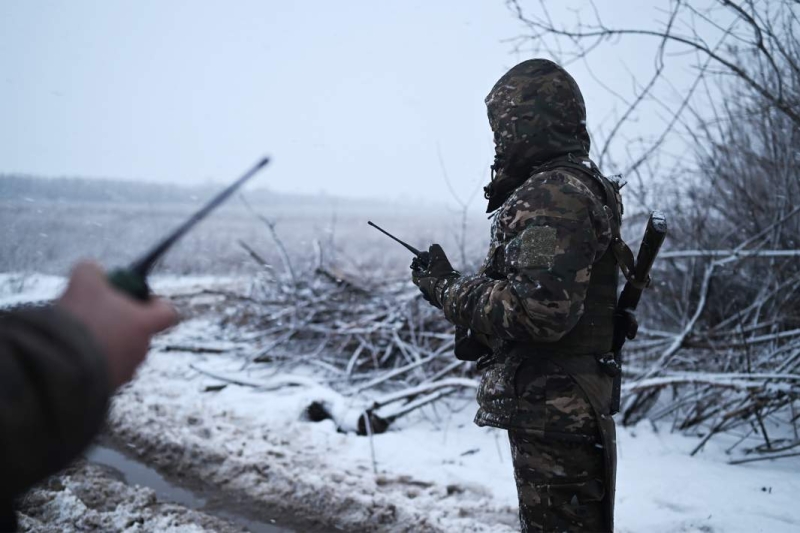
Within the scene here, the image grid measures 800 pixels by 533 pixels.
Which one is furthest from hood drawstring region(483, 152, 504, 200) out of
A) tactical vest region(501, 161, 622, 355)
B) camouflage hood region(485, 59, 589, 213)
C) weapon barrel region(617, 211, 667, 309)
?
weapon barrel region(617, 211, 667, 309)

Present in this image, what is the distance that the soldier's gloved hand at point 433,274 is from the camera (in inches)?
90.9

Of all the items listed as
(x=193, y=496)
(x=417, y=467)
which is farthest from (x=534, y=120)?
(x=193, y=496)

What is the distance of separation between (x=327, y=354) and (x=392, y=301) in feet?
3.43

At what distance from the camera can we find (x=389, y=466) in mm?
4188

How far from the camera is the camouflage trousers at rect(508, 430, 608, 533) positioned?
204 cm

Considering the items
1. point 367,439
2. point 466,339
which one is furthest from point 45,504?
point 466,339

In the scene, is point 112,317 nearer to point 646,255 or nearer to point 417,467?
point 646,255

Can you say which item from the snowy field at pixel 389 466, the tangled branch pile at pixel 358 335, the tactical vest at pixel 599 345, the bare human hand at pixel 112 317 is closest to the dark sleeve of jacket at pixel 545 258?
the tactical vest at pixel 599 345

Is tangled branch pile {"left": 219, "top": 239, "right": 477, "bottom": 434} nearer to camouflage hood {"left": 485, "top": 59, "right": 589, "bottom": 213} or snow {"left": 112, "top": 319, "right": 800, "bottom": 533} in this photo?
snow {"left": 112, "top": 319, "right": 800, "bottom": 533}

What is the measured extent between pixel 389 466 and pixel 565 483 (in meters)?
2.38

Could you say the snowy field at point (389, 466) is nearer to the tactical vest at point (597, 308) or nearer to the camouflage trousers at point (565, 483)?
the camouflage trousers at point (565, 483)

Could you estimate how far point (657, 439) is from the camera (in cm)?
445

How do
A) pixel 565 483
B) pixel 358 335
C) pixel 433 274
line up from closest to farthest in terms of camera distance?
pixel 565 483 → pixel 433 274 → pixel 358 335

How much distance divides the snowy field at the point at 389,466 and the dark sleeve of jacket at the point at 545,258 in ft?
6.32
